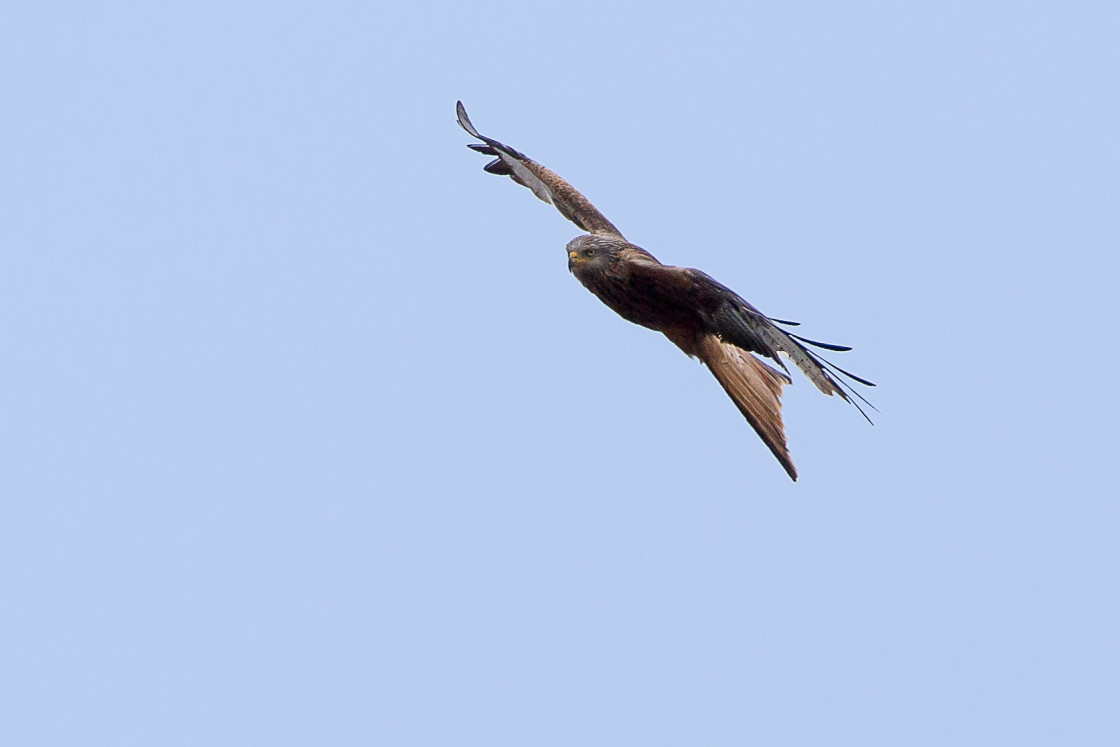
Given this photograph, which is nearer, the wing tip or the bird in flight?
the bird in flight

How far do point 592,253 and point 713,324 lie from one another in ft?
2.94

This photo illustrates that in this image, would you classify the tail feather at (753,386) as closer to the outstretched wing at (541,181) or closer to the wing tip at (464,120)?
the outstretched wing at (541,181)

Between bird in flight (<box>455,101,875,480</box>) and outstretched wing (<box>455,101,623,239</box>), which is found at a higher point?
outstretched wing (<box>455,101,623,239</box>)

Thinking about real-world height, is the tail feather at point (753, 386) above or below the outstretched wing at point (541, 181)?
below

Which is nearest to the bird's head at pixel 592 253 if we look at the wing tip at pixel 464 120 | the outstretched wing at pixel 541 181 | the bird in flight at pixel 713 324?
the bird in flight at pixel 713 324

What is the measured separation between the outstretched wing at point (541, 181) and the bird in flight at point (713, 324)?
1374 millimetres

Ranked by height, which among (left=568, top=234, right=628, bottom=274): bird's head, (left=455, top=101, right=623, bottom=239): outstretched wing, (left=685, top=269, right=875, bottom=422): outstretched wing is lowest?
(left=685, top=269, right=875, bottom=422): outstretched wing

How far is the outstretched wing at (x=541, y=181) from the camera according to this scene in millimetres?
10656

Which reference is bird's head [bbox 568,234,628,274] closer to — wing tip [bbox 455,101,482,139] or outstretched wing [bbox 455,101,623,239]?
outstretched wing [bbox 455,101,623,239]

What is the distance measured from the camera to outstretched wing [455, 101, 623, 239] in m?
10.7

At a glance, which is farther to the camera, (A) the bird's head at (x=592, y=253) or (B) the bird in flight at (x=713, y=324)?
(A) the bird's head at (x=592, y=253)

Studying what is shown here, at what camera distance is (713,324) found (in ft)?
29.1

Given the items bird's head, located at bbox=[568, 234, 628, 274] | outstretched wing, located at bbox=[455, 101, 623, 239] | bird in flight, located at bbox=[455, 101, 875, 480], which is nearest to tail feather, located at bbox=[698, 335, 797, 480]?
bird in flight, located at bbox=[455, 101, 875, 480]

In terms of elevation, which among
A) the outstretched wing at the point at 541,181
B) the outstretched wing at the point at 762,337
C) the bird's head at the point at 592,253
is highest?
the outstretched wing at the point at 541,181
